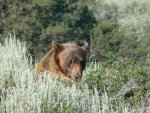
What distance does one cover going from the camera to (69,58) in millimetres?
8273

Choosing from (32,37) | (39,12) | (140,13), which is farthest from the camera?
(140,13)

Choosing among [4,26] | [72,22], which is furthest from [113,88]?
[72,22]

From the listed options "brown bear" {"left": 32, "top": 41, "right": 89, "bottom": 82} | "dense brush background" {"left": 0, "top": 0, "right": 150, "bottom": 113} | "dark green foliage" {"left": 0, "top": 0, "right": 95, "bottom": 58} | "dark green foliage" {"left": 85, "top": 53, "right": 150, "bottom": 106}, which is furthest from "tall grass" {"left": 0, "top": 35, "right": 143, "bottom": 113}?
"dark green foliage" {"left": 0, "top": 0, "right": 95, "bottom": 58}

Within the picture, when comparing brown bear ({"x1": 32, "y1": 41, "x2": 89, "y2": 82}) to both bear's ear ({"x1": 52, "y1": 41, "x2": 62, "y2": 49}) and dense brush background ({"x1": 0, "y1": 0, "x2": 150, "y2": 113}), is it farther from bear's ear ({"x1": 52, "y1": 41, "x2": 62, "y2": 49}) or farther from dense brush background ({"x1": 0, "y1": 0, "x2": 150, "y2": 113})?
dense brush background ({"x1": 0, "y1": 0, "x2": 150, "y2": 113})

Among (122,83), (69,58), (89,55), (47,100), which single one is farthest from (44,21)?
(47,100)

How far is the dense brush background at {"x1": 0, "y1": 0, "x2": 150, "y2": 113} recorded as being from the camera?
5453 mm

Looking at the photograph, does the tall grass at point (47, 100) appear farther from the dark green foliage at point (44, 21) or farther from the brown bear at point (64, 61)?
the dark green foliage at point (44, 21)

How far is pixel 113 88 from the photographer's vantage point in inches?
281

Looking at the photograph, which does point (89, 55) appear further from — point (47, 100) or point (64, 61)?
point (47, 100)

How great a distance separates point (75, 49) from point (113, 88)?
138 centimetres

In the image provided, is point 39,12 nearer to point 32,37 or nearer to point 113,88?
point 32,37

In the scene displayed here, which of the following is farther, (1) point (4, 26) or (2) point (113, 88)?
(1) point (4, 26)

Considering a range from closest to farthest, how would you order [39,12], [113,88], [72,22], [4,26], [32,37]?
[113,88] < [4,26] < [32,37] < [39,12] < [72,22]

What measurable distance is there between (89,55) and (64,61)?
18.1ft
